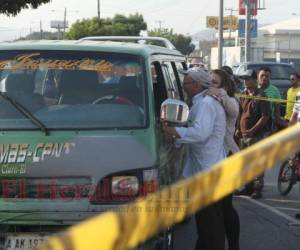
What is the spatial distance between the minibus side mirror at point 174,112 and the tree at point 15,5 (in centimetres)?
1436

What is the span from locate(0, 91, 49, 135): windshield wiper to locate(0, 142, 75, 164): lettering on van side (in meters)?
0.14

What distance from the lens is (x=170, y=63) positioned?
615 centimetres

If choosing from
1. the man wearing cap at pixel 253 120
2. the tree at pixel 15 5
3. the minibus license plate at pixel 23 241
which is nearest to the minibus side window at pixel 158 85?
the minibus license plate at pixel 23 241

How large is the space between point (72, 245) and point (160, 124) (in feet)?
9.58

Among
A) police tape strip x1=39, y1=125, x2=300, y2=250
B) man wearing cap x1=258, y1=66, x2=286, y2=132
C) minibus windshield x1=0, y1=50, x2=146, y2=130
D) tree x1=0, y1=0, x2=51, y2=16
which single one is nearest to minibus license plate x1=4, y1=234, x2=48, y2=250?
minibus windshield x1=0, y1=50, x2=146, y2=130

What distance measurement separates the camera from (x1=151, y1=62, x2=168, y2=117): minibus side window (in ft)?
16.6

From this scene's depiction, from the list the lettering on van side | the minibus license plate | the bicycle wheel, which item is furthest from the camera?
the bicycle wheel

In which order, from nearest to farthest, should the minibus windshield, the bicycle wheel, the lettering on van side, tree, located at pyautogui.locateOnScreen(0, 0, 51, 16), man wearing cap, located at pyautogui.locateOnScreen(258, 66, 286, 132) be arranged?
the lettering on van side < the minibus windshield < the bicycle wheel < man wearing cap, located at pyautogui.locateOnScreen(258, 66, 286, 132) < tree, located at pyautogui.locateOnScreen(0, 0, 51, 16)

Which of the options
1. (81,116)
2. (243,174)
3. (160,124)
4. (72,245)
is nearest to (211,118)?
(160,124)

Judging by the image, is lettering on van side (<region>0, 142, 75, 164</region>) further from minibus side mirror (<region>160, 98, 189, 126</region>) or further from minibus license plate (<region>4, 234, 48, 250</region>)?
minibus side mirror (<region>160, 98, 189, 126</region>)

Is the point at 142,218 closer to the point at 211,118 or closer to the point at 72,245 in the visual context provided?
the point at 72,245

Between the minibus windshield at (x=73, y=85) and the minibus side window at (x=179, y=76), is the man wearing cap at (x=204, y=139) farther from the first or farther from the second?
the minibus side window at (x=179, y=76)

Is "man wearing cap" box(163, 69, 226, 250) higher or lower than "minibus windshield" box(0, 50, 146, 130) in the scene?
lower

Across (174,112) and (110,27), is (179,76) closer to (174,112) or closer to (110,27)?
(174,112)
